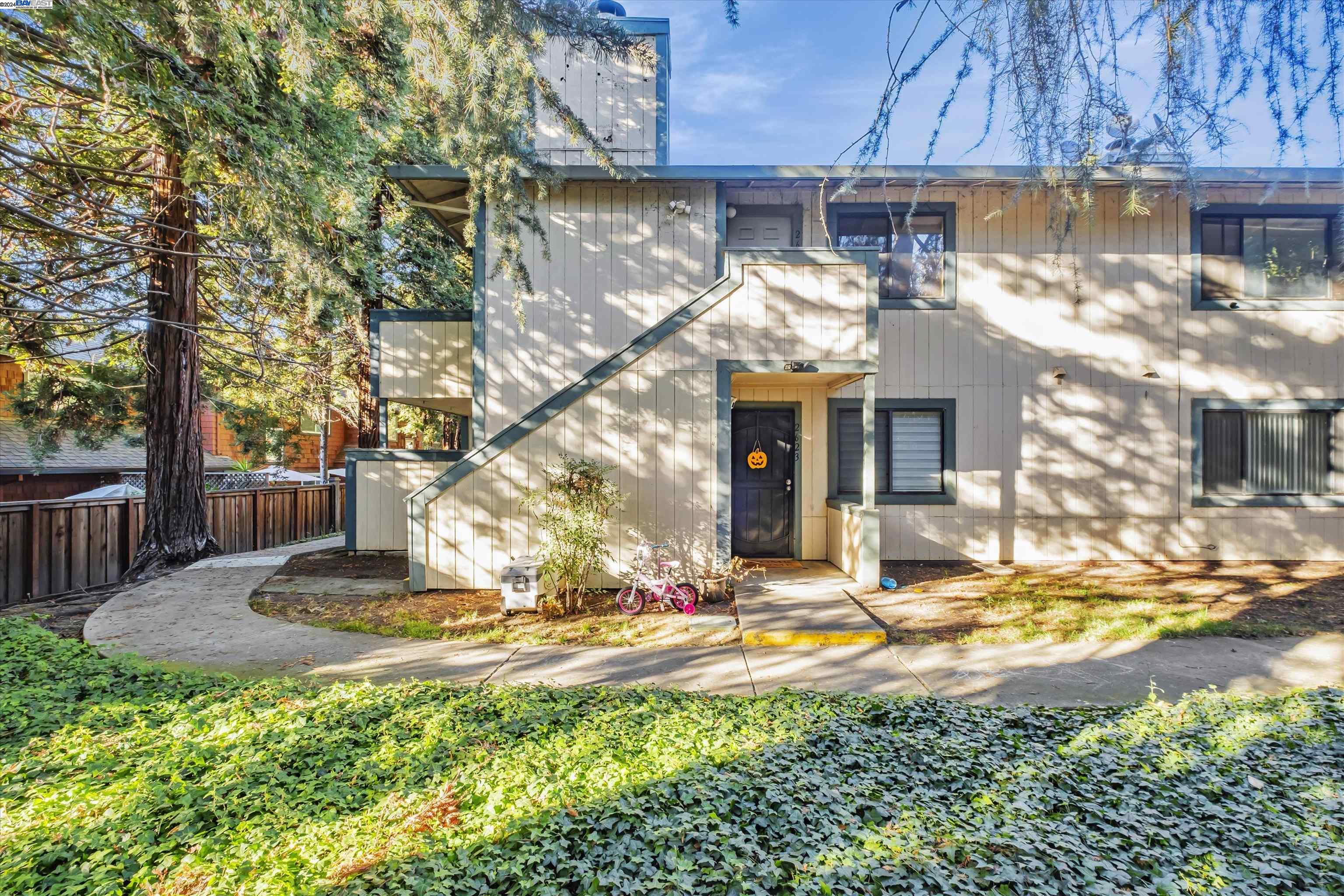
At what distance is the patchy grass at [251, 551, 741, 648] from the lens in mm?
5699

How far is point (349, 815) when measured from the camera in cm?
244

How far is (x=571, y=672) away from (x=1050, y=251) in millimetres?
9050

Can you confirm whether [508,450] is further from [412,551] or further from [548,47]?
[548,47]

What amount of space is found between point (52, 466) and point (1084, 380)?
2211 centimetres

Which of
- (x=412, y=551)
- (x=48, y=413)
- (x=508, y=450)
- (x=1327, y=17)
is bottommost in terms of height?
(x=412, y=551)

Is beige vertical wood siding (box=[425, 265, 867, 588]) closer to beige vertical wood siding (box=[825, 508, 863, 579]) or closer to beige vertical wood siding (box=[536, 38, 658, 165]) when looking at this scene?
beige vertical wood siding (box=[825, 508, 863, 579])

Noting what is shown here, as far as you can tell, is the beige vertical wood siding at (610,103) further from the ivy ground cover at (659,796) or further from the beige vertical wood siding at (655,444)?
the ivy ground cover at (659,796)

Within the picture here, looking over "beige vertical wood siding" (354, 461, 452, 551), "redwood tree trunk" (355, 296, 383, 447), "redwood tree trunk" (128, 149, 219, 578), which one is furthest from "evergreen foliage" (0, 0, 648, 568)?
"beige vertical wood siding" (354, 461, 452, 551)

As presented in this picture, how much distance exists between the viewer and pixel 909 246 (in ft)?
29.4

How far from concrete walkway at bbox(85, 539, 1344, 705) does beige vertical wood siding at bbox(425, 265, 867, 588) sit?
5.84ft

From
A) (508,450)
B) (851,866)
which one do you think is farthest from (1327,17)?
(508,450)

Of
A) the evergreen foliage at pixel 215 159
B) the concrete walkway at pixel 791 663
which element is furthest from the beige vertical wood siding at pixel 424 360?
the concrete walkway at pixel 791 663

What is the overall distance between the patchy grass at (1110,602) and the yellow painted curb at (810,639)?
0.36m

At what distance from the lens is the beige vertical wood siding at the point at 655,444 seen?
23.6 ft
